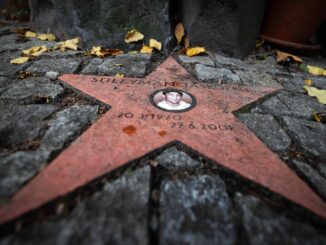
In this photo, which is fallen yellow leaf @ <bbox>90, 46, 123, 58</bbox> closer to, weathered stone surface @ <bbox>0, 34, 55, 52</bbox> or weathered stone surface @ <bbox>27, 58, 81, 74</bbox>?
weathered stone surface @ <bbox>27, 58, 81, 74</bbox>

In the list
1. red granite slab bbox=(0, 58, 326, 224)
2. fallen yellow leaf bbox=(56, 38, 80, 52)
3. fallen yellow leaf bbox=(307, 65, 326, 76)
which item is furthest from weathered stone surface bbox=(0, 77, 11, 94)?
fallen yellow leaf bbox=(307, 65, 326, 76)

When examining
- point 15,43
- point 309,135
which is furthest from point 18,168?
point 15,43

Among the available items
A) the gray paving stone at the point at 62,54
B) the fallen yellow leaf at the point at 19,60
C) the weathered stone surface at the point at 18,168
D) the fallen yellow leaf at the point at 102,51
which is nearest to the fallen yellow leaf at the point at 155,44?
the fallen yellow leaf at the point at 102,51

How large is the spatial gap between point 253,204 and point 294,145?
1.48ft

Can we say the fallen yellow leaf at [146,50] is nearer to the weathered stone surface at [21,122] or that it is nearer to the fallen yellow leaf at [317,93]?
the weathered stone surface at [21,122]

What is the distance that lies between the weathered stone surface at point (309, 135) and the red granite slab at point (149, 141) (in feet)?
0.72

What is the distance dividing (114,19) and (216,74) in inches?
39.4

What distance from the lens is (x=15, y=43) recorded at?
7.00 ft

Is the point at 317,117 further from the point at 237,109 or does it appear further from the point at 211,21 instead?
the point at 211,21

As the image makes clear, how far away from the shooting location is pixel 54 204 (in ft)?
2.43

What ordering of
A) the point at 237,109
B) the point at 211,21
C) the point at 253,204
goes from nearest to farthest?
the point at 253,204
the point at 237,109
the point at 211,21

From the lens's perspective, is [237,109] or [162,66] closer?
[237,109]

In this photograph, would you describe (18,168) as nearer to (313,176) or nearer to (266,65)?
(313,176)

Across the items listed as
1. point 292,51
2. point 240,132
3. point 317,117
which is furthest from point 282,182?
point 292,51
